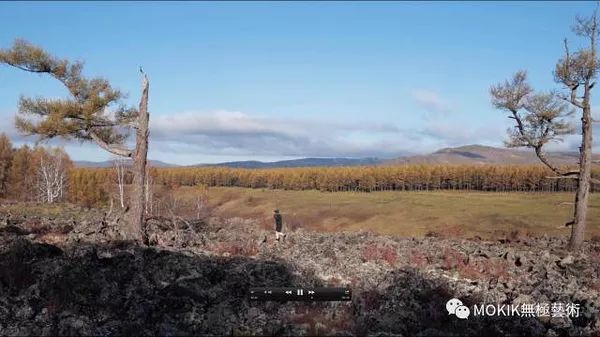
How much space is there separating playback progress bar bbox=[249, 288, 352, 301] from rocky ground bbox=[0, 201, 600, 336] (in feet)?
0.64

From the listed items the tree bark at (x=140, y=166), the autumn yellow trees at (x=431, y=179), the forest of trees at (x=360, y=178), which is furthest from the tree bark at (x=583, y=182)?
the autumn yellow trees at (x=431, y=179)

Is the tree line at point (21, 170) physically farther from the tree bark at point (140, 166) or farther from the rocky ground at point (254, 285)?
the rocky ground at point (254, 285)

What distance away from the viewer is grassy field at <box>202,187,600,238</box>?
86.8 metres

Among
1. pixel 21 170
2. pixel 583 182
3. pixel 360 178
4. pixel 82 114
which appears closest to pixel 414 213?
pixel 360 178

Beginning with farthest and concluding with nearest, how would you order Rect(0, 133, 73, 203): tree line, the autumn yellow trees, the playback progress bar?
the autumn yellow trees → Rect(0, 133, 73, 203): tree line → the playback progress bar

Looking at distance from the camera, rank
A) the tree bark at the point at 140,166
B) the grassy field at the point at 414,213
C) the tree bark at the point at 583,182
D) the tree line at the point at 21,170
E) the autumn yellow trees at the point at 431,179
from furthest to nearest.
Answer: the autumn yellow trees at the point at 431,179
the tree line at the point at 21,170
the grassy field at the point at 414,213
the tree bark at the point at 583,182
the tree bark at the point at 140,166

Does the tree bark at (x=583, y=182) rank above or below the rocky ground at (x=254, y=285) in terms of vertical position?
above

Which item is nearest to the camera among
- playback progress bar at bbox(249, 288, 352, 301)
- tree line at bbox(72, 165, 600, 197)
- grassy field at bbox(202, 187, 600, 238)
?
playback progress bar at bbox(249, 288, 352, 301)

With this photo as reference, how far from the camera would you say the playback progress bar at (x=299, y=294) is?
13.5 meters

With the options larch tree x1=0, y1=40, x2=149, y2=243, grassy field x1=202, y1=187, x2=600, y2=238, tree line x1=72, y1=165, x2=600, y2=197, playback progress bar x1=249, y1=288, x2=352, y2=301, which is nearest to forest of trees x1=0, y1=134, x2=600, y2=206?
tree line x1=72, y1=165, x2=600, y2=197

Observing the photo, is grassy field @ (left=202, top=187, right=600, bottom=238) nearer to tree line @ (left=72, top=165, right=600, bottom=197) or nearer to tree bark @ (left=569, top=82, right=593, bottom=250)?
tree line @ (left=72, top=165, right=600, bottom=197)

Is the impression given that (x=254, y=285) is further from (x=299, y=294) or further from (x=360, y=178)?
(x=360, y=178)

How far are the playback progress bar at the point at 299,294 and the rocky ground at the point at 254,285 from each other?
0.19 meters

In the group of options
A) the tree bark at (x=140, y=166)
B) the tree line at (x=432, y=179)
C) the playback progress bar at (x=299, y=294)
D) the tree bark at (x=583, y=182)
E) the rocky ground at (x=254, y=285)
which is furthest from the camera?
the tree line at (x=432, y=179)
